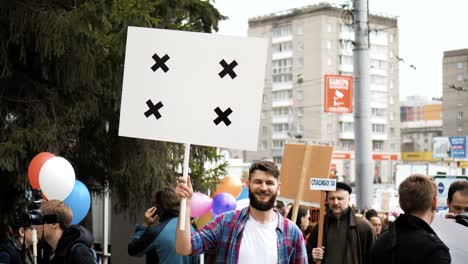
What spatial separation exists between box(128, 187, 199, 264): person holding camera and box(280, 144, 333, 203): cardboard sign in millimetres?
1233

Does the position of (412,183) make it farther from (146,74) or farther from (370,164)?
(370,164)

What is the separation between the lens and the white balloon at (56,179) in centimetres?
774

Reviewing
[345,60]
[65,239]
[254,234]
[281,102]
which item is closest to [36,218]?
[65,239]

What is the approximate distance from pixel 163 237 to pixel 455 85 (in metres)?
31.8

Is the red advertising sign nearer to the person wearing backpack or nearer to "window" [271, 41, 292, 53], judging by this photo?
the person wearing backpack

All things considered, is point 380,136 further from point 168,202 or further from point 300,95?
point 168,202

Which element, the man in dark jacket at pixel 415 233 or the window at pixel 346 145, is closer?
the man in dark jacket at pixel 415 233

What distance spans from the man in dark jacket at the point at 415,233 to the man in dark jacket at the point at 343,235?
8.60 ft

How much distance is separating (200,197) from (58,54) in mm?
2176

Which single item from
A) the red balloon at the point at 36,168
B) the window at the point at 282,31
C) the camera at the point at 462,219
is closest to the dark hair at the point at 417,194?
the camera at the point at 462,219

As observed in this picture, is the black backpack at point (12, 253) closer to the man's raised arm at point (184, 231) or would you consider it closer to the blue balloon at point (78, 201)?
the blue balloon at point (78, 201)

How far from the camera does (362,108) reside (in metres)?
18.4

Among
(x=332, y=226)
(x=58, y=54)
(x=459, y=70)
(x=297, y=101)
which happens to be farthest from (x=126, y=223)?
(x=297, y=101)

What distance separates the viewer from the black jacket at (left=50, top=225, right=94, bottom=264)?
529 cm
